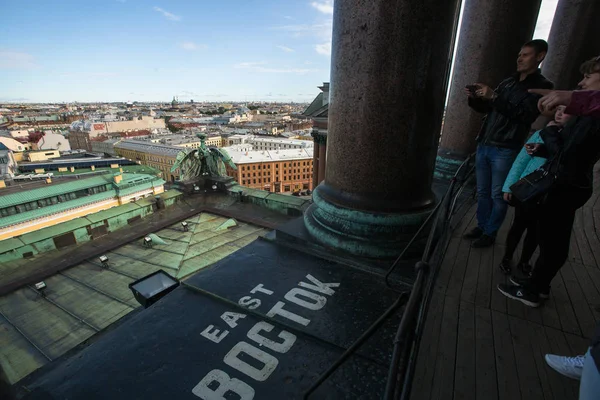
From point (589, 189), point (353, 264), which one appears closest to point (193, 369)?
point (353, 264)

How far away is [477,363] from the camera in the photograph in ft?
7.67

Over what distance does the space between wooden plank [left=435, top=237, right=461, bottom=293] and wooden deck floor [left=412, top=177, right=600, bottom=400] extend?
0.03 feet

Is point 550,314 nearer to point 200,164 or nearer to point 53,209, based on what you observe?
point 200,164

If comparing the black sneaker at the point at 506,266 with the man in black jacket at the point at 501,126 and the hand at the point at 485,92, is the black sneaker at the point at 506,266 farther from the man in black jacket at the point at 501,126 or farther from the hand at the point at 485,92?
the hand at the point at 485,92

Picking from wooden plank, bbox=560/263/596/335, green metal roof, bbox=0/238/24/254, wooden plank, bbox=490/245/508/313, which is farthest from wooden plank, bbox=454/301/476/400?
green metal roof, bbox=0/238/24/254

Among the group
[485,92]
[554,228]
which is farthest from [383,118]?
[554,228]

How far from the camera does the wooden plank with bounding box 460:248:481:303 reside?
123 inches

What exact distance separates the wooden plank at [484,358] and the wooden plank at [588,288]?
1100 mm

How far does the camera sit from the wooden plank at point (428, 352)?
2142 millimetres

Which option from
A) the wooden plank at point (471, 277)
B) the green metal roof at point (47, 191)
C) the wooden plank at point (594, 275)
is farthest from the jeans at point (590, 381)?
the green metal roof at point (47, 191)

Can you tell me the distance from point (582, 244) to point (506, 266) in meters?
2.15

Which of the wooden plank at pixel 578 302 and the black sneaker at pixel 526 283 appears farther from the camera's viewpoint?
the black sneaker at pixel 526 283

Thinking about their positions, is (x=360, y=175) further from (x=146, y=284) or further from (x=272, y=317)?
(x=146, y=284)

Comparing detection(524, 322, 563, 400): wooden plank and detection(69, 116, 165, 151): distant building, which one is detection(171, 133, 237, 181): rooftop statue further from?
detection(69, 116, 165, 151): distant building
